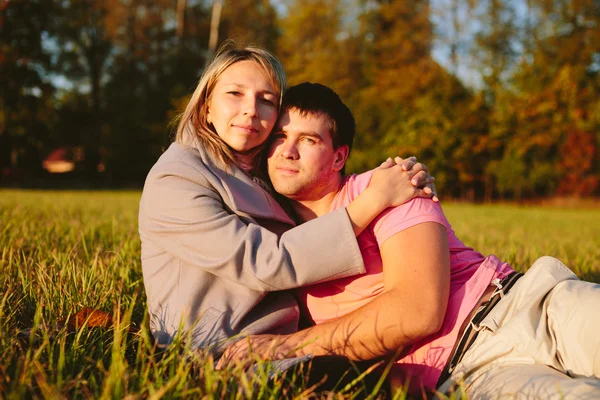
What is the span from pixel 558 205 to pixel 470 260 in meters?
28.4

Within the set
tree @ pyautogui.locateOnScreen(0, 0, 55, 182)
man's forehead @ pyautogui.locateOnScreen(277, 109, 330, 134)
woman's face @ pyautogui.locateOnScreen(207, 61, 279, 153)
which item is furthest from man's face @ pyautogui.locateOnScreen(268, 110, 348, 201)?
tree @ pyautogui.locateOnScreen(0, 0, 55, 182)

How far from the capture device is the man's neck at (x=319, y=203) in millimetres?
2844

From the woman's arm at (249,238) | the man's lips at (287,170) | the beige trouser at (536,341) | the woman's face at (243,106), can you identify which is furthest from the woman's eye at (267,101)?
the beige trouser at (536,341)

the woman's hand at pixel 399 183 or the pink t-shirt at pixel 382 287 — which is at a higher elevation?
the woman's hand at pixel 399 183

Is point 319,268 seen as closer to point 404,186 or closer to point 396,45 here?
point 404,186

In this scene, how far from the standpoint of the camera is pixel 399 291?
2.16 metres

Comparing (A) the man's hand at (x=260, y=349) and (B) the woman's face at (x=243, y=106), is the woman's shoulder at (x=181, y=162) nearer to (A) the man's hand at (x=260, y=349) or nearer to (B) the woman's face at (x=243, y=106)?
(B) the woman's face at (x=243, y=106)

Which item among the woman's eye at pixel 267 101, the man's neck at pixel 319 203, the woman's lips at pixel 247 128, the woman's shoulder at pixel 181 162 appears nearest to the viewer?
the woman's shoulder at pixel 181 162

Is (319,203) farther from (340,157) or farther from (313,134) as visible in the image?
(313,134)

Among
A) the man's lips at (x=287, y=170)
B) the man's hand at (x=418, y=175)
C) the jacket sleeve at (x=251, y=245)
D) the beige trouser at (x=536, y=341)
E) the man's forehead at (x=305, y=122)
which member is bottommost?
the beige trouser at (x=536, y=341)

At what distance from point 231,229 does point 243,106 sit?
29.8 inches

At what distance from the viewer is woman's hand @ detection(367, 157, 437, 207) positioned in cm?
233

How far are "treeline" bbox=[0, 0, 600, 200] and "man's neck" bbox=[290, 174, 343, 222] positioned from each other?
25.6 meters

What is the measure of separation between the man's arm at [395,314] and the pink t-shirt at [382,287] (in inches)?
4.0
